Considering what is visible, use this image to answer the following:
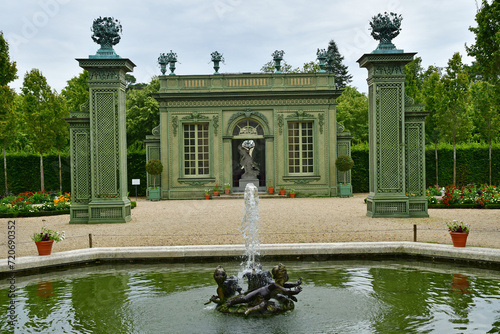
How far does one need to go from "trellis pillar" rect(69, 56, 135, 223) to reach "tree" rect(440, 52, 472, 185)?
50.6 ft

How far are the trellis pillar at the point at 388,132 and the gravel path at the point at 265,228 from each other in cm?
68

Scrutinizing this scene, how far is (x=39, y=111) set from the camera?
70.0 ft

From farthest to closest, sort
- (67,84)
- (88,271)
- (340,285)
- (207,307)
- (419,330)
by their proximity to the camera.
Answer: (67,84), (88,271), (340,285), (207,307), (419,330)

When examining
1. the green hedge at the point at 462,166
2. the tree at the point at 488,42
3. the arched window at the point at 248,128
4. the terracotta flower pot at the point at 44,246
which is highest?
the tree at the point at 488,42

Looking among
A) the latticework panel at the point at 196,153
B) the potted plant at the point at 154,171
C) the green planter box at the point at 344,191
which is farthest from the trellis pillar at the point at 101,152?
the green planter box at the point at 344,191

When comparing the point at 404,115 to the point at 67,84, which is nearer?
the point at 404,115

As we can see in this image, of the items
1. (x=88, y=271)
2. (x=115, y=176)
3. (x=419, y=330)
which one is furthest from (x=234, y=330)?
(x=115, y=176)

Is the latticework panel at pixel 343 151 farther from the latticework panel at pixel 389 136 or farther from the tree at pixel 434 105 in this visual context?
the latticework panel at pixel 389 136

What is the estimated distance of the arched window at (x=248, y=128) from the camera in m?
21.6

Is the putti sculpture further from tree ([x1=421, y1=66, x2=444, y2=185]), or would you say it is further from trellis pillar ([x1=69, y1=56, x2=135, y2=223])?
tree ([x1=421, y1=66, x2=444, y2=185])

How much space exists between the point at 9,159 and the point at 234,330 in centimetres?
2105

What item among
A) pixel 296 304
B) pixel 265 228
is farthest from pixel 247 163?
pixel 296 304

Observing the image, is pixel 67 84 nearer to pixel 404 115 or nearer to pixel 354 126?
pixel 354 126

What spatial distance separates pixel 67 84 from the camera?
3253 centimetres
